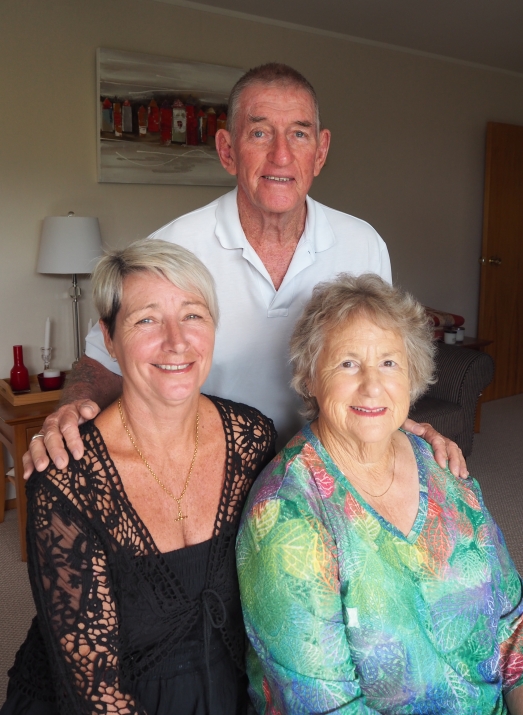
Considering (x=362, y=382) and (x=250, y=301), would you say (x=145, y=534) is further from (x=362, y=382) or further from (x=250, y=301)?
(x=250, y=301)

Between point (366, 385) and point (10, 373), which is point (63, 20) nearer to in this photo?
point (10, 373)

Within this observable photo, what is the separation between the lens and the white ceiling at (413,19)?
388 centimetres

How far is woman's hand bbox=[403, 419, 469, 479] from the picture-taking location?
1.43 m

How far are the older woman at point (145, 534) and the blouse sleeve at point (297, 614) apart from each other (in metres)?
0.12

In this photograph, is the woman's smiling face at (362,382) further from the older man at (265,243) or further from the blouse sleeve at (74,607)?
the blouse sleeve at (74,607)

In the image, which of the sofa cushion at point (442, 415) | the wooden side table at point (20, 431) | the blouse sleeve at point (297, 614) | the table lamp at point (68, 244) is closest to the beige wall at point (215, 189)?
the table lamp at point (68, 244)

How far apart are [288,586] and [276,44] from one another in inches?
157

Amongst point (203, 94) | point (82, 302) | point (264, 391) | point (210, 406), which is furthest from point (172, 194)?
point (210, 406)

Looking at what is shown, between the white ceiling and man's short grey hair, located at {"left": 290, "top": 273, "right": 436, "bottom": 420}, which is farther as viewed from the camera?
the white ceiling

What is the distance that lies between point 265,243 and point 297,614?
3.18 ft

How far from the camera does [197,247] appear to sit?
1688 mm

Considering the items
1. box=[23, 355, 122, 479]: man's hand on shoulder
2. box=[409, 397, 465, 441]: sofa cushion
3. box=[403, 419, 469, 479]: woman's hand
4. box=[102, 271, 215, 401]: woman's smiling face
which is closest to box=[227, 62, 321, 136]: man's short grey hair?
box=[102, 271, 215, 401]: woman's smiling face

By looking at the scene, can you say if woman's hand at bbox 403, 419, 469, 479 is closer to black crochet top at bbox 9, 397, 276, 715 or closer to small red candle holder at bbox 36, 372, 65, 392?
black crochet top at bbox 9, 397, 276, 715

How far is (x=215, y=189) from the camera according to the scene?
4.14 meters
